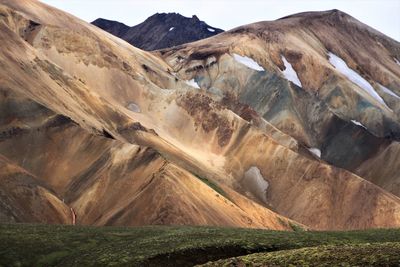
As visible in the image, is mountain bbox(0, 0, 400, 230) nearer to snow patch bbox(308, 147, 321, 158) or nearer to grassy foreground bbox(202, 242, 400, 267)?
snow patch bbox(308, 147, 321, 158)

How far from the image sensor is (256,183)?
112688 millimetres

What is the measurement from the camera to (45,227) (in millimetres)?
50344

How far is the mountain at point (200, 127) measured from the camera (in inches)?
3093

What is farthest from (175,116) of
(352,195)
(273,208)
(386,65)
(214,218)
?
(386,65)

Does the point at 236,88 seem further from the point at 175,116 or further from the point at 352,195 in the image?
the point at 352,195

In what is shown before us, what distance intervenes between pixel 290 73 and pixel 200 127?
48.8 meters

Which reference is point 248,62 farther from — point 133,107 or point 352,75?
point 133,107

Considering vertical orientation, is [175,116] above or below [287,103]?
below

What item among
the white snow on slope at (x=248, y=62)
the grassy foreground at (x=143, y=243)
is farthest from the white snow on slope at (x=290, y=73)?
the grassy foreground at (x=143, y=243)

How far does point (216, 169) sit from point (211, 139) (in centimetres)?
1086

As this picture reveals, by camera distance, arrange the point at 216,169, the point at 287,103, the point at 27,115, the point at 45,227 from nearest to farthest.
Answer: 1. the point at 45,227
2. the point at 27,115
3. the point at 216,169
4. the point at 287,103

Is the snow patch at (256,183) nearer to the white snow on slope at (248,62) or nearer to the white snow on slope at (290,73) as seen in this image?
the white snow on slope at (248,62)

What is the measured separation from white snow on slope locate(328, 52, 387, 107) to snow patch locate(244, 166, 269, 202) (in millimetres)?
64106

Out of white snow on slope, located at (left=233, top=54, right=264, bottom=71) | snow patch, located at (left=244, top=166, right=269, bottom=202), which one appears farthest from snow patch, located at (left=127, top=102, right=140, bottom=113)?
white snow on slope, located at (left=233, top=54, right=264, bottom=71)
